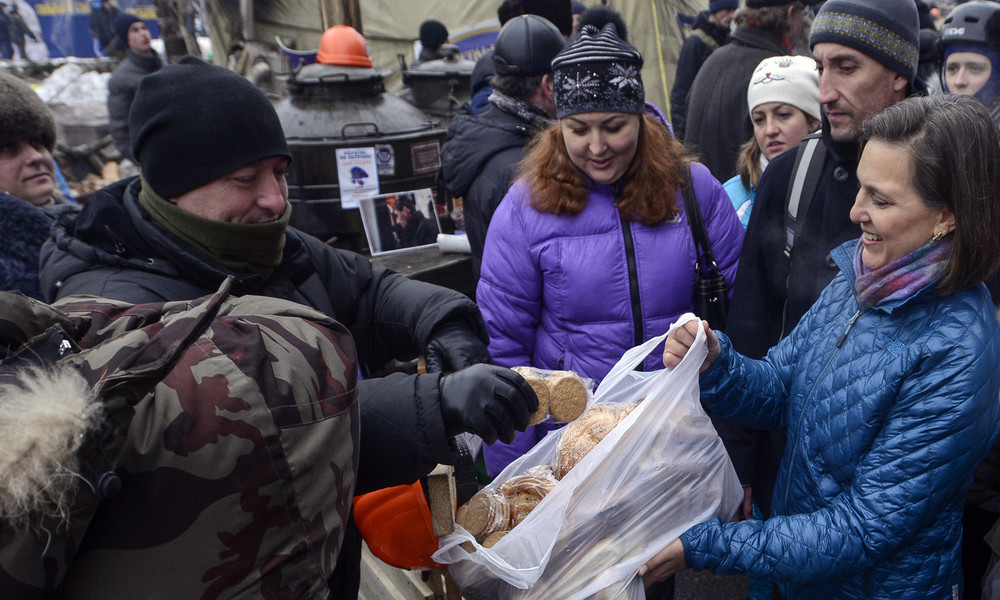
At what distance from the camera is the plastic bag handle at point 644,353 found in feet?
5.36

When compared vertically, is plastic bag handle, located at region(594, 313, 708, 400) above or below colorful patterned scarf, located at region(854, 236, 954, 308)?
below

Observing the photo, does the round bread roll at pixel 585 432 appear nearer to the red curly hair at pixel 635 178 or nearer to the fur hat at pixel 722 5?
the red curly hair at pixel 635 178

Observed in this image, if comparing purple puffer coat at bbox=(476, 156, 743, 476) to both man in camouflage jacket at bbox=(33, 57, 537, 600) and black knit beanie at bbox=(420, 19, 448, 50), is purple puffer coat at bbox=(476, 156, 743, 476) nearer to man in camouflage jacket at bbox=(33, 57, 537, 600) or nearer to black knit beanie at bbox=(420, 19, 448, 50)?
man in camouflage jacket at bbox=(33, 57, 537, 600)

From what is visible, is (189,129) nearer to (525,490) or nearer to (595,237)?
(525,490)

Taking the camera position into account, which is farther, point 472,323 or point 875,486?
point 472,323

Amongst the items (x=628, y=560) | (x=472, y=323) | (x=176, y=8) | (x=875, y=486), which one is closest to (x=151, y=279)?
(x=472, y=323)

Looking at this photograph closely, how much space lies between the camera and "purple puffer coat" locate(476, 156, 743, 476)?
87.0 inches

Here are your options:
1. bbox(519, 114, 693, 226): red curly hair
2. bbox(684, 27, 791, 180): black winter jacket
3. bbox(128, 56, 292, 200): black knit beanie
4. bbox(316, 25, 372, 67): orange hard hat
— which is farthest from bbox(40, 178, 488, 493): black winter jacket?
bbox(316, 25, 372, 67): orange hard hat

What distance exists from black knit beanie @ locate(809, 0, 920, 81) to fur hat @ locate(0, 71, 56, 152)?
2.71 metres

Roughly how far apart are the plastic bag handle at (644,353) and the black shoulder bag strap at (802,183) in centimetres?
61

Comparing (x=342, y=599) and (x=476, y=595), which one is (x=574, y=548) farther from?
(x=342, y=599)

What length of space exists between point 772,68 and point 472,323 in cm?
214

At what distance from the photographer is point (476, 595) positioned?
1512mm

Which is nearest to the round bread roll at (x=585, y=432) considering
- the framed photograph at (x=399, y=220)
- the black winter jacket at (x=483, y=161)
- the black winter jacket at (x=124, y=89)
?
the black winter jacket at (x=483, y=161)
